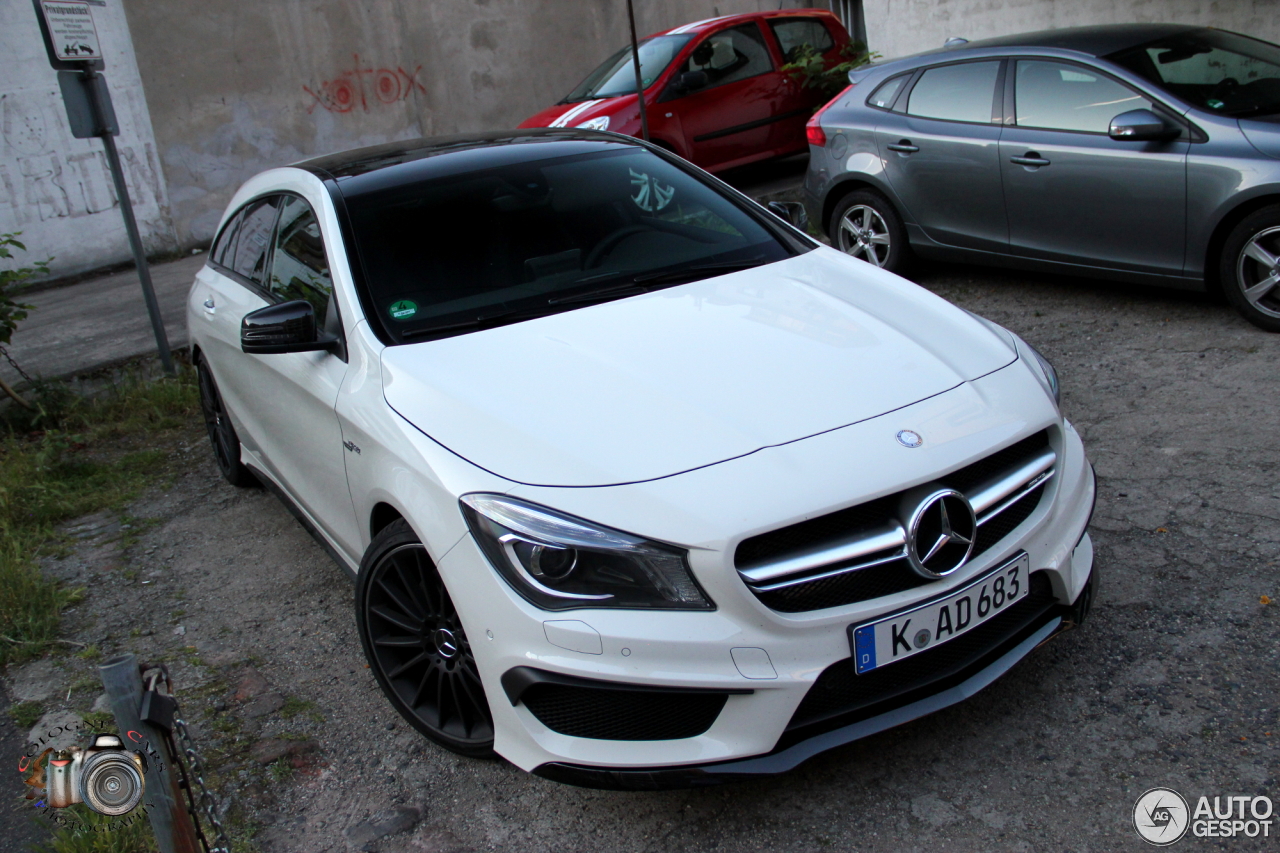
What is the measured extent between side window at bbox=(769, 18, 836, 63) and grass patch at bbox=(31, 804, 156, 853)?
9.30m

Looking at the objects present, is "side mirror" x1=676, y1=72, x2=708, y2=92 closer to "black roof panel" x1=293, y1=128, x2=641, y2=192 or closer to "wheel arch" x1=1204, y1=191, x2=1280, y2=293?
"wheel arch" x1=1204, y1=191, x2=1280, y2=293

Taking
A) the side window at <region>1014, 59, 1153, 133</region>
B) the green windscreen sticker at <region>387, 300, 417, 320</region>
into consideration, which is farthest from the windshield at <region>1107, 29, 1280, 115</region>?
the green windscreen sticker at <region>387, 300, 417, 320</region>

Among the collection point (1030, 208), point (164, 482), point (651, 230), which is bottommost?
point (164, 482)

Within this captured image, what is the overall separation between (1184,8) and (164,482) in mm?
7728

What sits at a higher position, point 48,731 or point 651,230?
point 651,230

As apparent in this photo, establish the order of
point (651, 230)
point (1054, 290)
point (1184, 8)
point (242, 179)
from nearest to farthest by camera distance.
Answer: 1. point (651, 230)
2. point (1054, 290)
3. point (1184, 8)
4. point (242, 179)

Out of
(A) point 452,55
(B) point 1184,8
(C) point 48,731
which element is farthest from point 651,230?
→ (A) point 452,55

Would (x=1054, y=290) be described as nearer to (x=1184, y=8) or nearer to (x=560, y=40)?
(x=1184, y=8)

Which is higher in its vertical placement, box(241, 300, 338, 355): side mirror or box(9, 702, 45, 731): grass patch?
box(241, 300, 338, 355): side mirror

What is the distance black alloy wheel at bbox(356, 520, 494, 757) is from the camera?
269cm

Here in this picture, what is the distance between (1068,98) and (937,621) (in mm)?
4221

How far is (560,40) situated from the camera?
1474cm

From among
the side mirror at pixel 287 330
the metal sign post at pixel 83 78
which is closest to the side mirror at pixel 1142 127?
the side mirror at pixel 287 330

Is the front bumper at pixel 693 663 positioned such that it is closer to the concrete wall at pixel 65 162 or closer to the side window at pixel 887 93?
the side window at pixel 887 93
